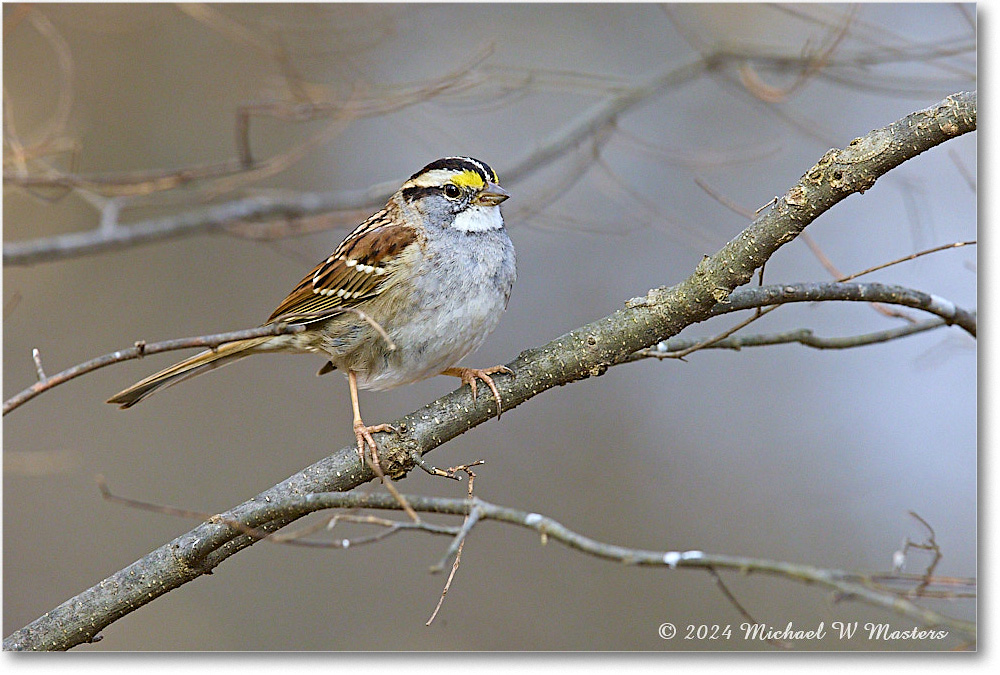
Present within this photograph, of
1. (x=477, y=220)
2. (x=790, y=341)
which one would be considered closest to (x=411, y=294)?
(x=477, y=220)

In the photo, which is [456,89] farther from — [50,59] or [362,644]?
[362,644]

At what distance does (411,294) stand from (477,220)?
366 millimetres

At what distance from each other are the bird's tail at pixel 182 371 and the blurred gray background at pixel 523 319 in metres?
0.55

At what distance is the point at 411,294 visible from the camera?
8.80ft

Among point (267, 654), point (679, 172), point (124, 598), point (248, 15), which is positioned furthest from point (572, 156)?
point (124, 598)

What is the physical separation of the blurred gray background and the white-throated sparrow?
0.50m

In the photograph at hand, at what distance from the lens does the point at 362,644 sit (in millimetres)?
3068

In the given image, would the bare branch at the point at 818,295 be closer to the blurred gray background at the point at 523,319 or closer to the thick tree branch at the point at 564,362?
the thick tree branch at the point at 564,362

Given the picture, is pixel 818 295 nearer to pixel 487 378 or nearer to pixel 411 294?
pixel 487 378

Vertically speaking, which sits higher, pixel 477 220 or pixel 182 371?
pixel 477 220

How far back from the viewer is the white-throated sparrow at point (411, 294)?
2.66 metres

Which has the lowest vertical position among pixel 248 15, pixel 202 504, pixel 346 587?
pixel 346 587

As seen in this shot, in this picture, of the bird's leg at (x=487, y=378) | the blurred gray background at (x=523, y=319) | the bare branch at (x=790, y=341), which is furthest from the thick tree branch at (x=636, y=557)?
the blurred gray background at (x=523, y=319)

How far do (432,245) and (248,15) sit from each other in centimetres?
146
